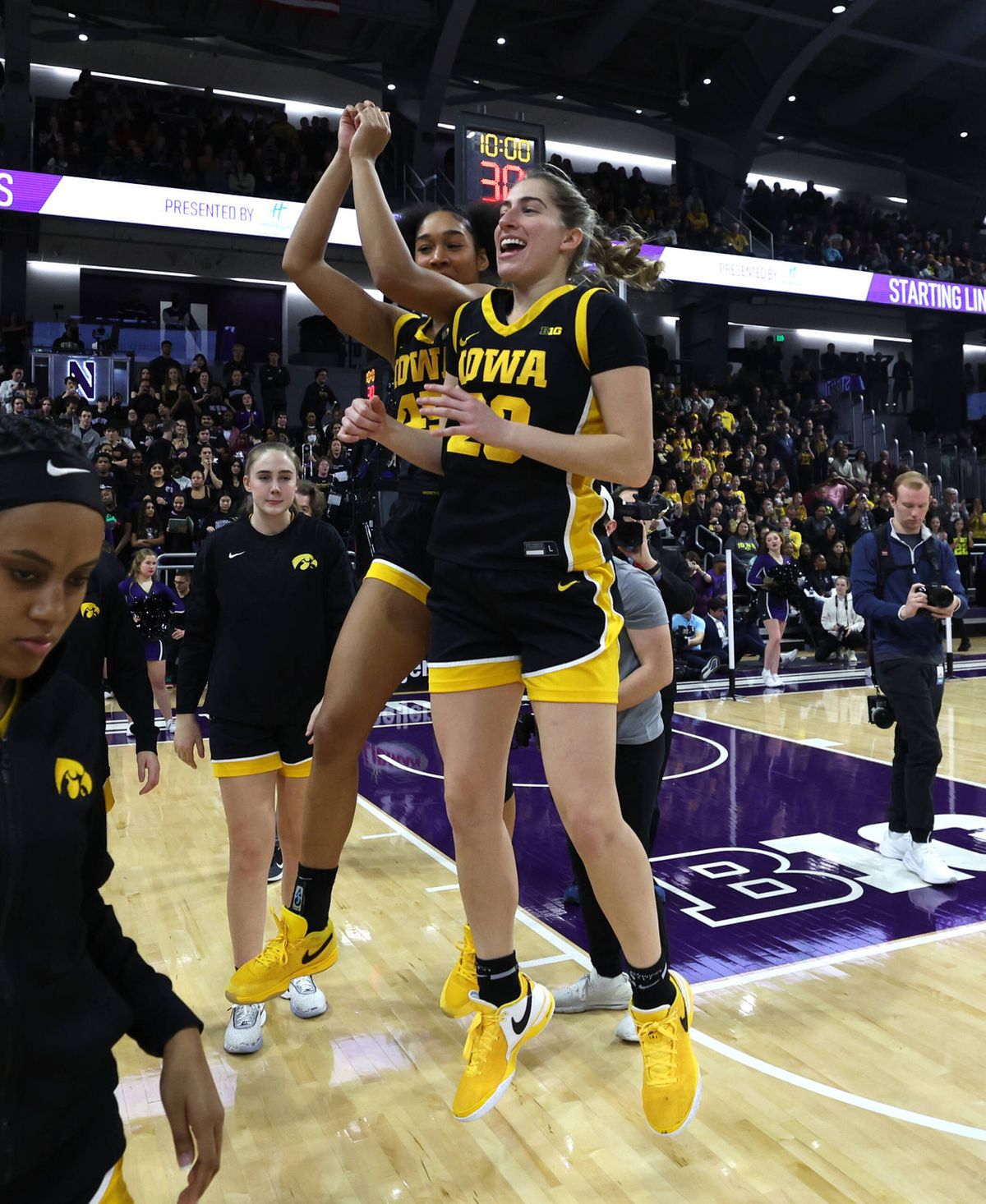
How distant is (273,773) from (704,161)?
2126cm

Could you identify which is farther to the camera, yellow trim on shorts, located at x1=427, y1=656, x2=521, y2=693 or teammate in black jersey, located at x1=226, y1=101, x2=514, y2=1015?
teammate in black jersey, located at x1=226, y1=101, x2=514, y2=1015

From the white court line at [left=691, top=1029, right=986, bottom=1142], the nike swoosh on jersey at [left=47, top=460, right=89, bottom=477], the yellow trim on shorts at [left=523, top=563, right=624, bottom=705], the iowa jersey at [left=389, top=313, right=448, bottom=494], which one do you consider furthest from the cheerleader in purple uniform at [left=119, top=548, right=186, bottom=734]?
the nike swoosh on jersey at [left=47, top=460, right=89, bottom=477]

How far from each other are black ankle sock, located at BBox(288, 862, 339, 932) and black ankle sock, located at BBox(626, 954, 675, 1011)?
0.84 metres

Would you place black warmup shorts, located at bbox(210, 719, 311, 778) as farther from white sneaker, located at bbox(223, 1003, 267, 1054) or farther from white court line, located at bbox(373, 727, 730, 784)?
white court line, located at bbox(373, 727, 730, 784)

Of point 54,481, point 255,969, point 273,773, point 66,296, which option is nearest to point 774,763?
point 273,773

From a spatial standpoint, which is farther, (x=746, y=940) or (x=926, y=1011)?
(x=746, y=940)

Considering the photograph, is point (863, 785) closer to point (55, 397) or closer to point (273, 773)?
point (273, 773)

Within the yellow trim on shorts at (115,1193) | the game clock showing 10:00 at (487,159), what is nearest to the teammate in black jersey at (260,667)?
the yellow trim on shorts at (115,1193)

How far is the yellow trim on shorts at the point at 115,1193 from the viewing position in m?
1.23

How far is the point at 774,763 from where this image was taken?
23.7 ft

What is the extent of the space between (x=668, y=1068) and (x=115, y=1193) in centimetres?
130

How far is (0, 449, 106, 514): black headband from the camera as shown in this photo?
115 cm

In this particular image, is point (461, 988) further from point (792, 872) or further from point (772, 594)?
point (772, 594)

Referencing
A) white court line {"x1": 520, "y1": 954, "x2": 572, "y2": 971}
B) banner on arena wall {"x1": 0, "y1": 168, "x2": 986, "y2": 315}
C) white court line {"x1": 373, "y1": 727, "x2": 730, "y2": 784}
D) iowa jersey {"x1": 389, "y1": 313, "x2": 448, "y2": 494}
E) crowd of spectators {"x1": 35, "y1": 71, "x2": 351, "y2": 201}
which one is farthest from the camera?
crowd of spectators {"x1": 35, "y1": 71, "x2": 351, "y2": 201}
